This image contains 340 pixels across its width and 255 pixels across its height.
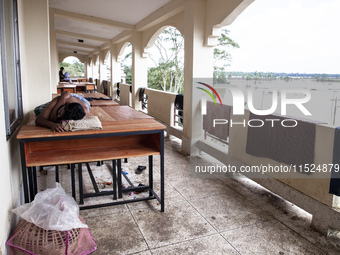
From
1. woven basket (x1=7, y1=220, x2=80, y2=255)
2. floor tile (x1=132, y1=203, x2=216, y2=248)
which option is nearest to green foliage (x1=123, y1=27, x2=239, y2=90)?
floor tile (x1=132, y1=203, x2=216, y2=248)

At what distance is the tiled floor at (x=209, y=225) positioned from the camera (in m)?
2.41

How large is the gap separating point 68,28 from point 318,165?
1064 centimetres

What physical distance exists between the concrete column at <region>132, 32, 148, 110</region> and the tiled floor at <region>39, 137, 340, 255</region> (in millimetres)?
6021

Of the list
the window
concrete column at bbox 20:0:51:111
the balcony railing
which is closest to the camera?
the balcony railing

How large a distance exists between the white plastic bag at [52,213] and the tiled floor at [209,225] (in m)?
0.39

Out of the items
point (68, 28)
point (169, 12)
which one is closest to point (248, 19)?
point (68, 28)

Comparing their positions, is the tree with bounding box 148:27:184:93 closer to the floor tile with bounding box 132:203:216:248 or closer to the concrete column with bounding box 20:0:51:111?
the concrete column with bounding box 20:0:51:111

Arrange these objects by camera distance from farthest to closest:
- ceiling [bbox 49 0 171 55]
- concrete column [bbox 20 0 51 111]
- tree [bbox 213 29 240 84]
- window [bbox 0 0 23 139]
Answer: tree [bbox 213 29 240 84], ceiling [bbox 49 0 171 55], concrete column [bbox 20 0 51 111], window [bbox 0 0 23 139]

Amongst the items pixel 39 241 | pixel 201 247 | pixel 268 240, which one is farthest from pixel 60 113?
pixel 268 240

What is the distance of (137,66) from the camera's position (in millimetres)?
9203

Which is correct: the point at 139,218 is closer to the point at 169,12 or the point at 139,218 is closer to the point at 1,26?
the point at 1,26

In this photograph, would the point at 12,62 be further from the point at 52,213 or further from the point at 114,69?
the point at 114,69

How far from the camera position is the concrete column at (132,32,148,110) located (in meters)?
8.86

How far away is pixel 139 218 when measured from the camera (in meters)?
2.88
